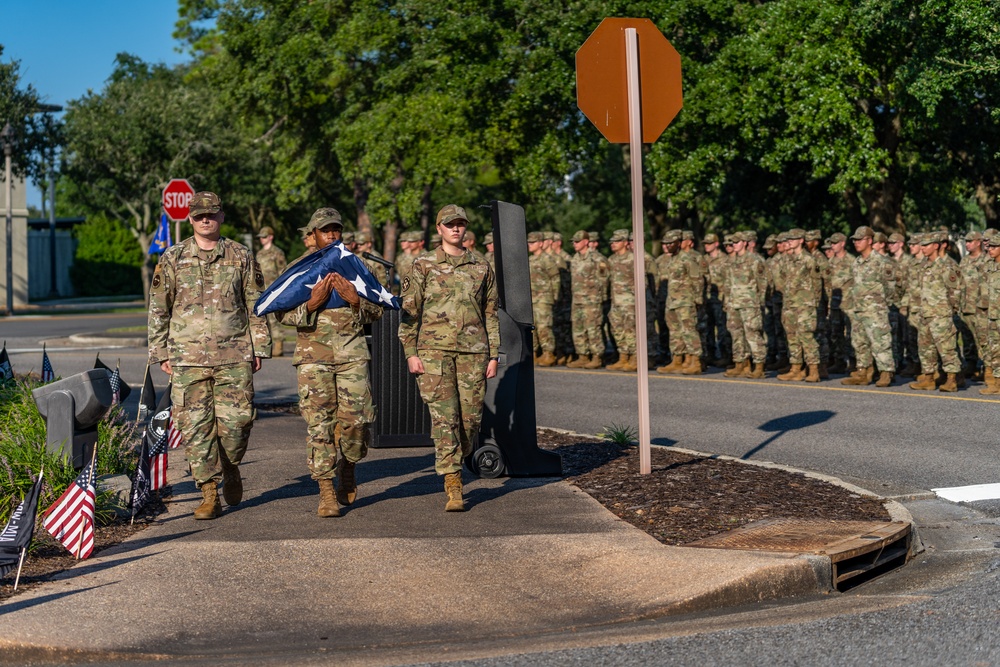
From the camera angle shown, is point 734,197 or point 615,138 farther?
point 734,197

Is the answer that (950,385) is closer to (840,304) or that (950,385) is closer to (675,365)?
(840,304)

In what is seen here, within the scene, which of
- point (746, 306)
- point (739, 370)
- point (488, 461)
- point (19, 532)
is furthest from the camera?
point (739, 370)

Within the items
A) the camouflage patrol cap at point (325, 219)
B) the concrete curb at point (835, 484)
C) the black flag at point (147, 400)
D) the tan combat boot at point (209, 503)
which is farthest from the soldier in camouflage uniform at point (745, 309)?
the tan combat boot at point (209, 503)

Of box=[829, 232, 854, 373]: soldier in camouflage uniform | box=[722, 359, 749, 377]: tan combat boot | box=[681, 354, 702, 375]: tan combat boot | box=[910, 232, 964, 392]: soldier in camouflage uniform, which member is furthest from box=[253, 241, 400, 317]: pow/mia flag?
box=[681, 354, 702, 375]: tan combat boot

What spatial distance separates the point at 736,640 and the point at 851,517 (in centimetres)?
275

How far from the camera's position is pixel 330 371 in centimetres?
846

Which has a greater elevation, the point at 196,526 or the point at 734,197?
the point at 734,197

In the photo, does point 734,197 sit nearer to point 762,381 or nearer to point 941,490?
point 762,381

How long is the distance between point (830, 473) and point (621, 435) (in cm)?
175

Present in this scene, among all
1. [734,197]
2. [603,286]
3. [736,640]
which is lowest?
[736,640]

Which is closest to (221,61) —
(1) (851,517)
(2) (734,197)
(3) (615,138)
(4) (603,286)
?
(2) (734,197)

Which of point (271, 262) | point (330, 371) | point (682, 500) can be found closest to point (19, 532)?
point (330, 371)

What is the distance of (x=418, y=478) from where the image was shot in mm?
9875

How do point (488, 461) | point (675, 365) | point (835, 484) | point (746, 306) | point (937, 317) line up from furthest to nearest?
point (675, 365) < point (746, 306) < point (937, 317) < point (488, 461) < point (835, 484)
